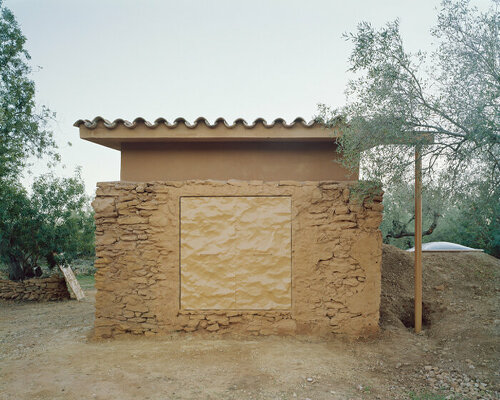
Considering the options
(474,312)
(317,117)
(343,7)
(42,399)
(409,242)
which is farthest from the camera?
(409,242)

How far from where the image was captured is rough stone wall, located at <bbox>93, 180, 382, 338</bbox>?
16.9ft

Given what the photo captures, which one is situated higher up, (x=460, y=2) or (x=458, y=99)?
(x=460, y=2)

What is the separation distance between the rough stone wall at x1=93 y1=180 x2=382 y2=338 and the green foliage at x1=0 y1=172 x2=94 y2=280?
5.40 m

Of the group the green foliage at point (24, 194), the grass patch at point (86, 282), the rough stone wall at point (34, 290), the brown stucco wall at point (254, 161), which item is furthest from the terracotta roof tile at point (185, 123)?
the grass patch at point (86, 282)

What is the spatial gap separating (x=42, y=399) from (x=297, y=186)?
150 inches

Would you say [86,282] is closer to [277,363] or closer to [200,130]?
[200,130]

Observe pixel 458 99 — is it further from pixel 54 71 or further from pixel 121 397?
pixel 54 71

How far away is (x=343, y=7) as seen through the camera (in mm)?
6770

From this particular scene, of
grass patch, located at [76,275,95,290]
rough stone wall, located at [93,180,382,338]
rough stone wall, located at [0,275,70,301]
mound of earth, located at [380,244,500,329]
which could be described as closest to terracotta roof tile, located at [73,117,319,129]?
rough stone wall, located at [93,180,382,338]

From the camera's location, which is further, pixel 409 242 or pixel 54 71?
pixel 409 242

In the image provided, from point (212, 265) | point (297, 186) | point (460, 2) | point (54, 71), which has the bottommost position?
point (212, 265)

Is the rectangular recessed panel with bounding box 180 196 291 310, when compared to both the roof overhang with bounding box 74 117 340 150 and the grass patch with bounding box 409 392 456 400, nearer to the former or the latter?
the roof overhang with bounding box 74 117 340 150

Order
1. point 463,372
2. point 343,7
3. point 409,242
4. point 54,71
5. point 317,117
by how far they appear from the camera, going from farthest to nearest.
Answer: point 409,242
point 54,71
point 343,7
point 317,117
point 463,372

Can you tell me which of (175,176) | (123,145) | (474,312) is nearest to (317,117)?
(175,176)
